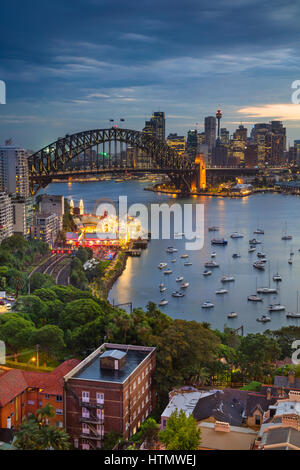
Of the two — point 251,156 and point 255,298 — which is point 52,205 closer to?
point 255,298

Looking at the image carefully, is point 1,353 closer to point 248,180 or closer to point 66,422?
point 66,422

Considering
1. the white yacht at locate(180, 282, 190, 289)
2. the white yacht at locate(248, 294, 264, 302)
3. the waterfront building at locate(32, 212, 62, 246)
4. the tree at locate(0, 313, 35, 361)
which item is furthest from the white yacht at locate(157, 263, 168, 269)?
the tree at locate(0, 313, 35, 361)

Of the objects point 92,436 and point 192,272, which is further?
point 192,272

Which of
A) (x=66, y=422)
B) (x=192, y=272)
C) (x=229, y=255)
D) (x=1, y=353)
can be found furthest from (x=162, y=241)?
(x=66, y=422)

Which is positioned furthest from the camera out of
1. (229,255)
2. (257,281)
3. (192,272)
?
(229,255)

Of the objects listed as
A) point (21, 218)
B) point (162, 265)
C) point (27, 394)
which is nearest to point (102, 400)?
point (27, 394)

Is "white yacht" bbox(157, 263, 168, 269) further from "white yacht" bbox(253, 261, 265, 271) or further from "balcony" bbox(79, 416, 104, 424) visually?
"balcony" bbox(79, 416, 104, 424)

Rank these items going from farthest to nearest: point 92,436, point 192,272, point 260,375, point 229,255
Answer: point 229,255
point 192,272
point 260,375
point 92,436
